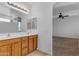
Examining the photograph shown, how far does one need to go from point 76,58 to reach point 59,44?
1.18ft

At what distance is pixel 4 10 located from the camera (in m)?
1.94

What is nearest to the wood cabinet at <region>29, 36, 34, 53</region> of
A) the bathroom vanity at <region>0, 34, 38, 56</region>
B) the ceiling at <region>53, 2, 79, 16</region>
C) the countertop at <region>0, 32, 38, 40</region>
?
the bathroom vanity at <region>0, 34, 38, 56</region>

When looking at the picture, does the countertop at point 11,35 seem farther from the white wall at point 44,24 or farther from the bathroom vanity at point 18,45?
the white wall at point 44,24

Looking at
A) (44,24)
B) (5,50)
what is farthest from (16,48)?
(44,24)

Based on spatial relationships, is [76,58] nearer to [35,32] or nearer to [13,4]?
[35,32]

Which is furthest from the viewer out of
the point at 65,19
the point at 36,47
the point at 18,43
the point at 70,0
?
the point at 18,43

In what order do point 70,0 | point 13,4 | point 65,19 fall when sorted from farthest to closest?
point 13,4 → point 65,19 → point 70,0

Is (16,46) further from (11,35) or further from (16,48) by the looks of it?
(11,35)

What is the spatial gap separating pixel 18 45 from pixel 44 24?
833 millimetres

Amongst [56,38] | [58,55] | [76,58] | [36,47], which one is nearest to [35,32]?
[36,47]

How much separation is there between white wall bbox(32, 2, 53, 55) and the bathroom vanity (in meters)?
0.16

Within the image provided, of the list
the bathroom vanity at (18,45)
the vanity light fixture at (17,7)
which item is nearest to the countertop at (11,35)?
the bathroom vanity at (18,45)

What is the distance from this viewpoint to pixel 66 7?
5.73 ft

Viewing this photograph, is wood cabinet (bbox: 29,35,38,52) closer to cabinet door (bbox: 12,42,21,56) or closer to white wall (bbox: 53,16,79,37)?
cabinet door (bbox: 12,42,21,56)
